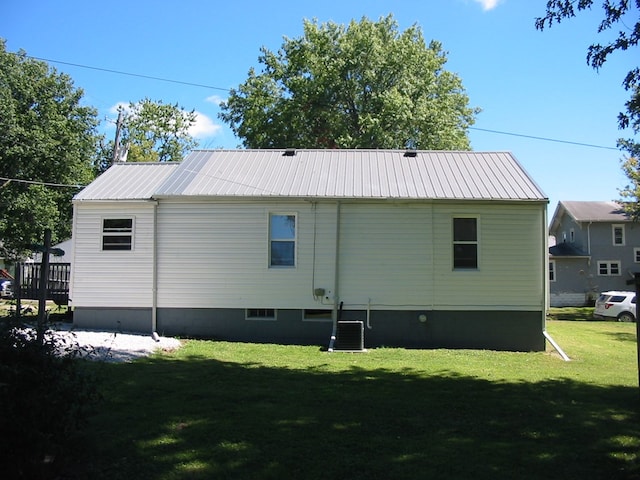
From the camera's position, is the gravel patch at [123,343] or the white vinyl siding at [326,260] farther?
the white vinyl siding at [326,260]

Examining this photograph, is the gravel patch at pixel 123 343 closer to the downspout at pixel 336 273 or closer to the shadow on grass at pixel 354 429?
the shadow on grass at pixel 354 429

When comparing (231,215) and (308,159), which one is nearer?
(231,215)

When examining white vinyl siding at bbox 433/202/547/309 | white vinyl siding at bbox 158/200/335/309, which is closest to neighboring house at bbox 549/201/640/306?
white vinyl siding at bbox 433/202/547/309

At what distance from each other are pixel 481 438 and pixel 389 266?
7.99 meters

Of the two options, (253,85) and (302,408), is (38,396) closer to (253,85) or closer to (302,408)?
(302,408)

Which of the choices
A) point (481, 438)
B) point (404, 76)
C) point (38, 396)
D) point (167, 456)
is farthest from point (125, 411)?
point (404, 76)

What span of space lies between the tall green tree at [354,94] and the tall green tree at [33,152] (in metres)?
10.1

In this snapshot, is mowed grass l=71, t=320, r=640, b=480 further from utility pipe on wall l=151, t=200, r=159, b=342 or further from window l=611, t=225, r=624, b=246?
window l=611, t=225, r=624, b=246

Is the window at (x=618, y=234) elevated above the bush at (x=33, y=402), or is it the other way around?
the window at (x=618, y=234)

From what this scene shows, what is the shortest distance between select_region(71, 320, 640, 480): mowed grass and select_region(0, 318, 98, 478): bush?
1.63ft

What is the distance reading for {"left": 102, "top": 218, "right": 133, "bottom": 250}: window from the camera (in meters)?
13.7

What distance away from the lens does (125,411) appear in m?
6.14

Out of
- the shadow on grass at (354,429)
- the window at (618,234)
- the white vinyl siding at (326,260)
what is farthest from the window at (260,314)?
the window at (618,234)

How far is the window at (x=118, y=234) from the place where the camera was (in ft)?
44.9
